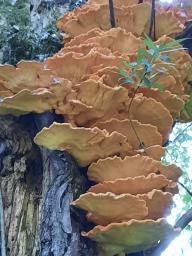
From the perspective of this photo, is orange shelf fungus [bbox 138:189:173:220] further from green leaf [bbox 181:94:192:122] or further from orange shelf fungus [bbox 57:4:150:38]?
orange shelf fungus [bbox 57:4:150:38]

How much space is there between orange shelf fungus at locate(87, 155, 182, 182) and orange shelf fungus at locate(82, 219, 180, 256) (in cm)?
32

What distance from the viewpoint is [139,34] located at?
118 inches

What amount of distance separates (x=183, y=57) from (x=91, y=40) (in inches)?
23.9

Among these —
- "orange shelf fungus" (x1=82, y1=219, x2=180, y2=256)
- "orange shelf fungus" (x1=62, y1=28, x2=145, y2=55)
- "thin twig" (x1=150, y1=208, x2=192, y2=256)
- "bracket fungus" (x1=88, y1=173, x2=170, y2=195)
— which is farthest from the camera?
"orange shelf fungus" (x1=62, y1=28, x2=145, y2=55)

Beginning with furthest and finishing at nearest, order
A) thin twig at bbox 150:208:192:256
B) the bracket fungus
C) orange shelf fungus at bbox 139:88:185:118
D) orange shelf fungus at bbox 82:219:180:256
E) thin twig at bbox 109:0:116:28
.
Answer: thin twig at bbox 109:0:116:28
orange shelf fungus at bbox 139:88:185:118
thin twig at bbox 150:208:192:256
the bracket fungus
orange shelf fungus at bbox 82:219:180:256

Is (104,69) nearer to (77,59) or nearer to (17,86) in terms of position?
(77,59)

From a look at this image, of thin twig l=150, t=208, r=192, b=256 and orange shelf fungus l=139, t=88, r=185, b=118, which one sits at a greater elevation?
orange shelf fungus l=139, t=88, r=185, b=118

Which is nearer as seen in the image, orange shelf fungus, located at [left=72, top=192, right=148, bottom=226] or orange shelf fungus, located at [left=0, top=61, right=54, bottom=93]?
orange shelf fungus, located at [left=72, top=192, right=148, bottom=226]

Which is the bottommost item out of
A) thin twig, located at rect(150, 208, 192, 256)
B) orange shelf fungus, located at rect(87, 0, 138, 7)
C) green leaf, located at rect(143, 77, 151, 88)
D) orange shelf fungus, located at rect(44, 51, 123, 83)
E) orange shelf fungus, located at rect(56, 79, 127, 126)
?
thin twig, located at rect(150, 208, 192, 256)

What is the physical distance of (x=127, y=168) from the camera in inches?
85.0

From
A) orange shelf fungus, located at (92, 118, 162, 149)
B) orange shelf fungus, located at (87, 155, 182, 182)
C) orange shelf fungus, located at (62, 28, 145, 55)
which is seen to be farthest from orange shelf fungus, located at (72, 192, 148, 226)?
orange shelf fungus, located at (62, 28, 145, 55)

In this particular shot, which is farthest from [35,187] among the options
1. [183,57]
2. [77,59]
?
[183,57]

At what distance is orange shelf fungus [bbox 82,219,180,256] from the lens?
75.7 inches

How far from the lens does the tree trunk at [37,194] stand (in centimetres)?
202
